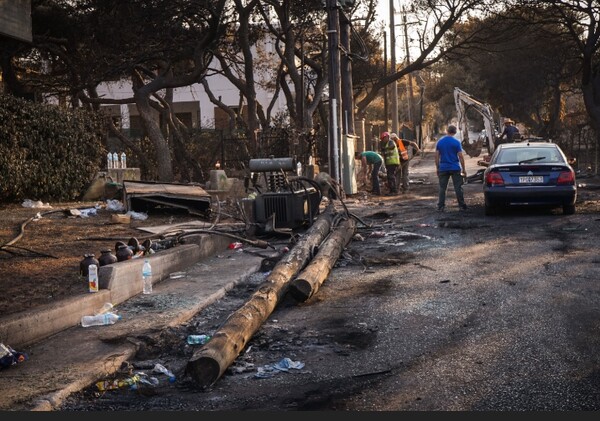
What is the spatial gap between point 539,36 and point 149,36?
18.8m

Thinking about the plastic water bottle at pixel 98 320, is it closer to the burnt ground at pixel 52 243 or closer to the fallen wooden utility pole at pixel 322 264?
the burnt ground at pixel 52 243

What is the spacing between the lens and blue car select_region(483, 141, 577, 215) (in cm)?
1648

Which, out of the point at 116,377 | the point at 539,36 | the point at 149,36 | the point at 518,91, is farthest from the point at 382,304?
the point at 518,91

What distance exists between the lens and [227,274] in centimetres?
1055

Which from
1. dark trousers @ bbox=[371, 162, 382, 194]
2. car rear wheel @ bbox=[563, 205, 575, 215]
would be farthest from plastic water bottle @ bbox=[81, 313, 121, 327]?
dark trousers @ bbox=[371, 162, 382, 194]

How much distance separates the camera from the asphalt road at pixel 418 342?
536 cm

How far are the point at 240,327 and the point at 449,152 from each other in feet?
41.4

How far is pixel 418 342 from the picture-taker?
6797 mm

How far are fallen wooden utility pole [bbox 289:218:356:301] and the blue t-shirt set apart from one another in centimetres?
460

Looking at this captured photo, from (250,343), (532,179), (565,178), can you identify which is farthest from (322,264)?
(565,178)

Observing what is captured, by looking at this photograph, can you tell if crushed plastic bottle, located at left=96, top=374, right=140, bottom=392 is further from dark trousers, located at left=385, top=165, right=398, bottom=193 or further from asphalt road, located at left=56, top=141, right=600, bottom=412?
dark trousers, located at left=385, top=165, right=398, bottom=193

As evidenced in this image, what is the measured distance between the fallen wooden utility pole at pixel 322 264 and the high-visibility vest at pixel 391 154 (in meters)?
10.6

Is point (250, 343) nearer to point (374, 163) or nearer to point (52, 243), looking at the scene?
point (52, 243)

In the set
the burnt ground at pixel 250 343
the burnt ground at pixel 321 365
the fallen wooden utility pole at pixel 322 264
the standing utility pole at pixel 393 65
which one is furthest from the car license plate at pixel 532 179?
the standing utility pole at pixel 393 65
